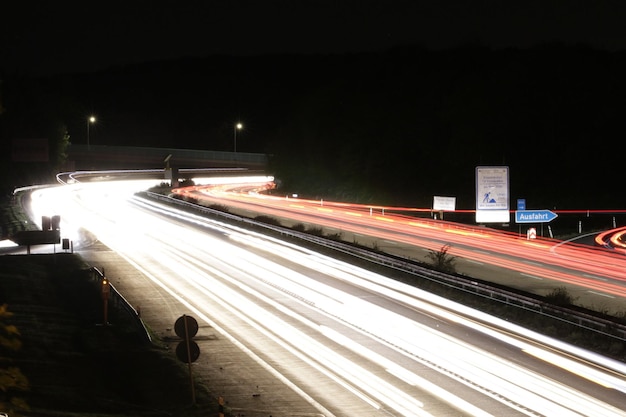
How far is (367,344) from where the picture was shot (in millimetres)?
21750

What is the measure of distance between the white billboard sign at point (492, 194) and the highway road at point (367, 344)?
370 inches

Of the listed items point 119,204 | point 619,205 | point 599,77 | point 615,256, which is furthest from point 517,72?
point 615,256

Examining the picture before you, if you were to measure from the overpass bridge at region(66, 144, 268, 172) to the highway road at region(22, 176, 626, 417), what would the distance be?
271ft

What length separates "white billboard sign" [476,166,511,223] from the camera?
149 feet

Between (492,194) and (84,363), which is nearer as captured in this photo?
(84,363)

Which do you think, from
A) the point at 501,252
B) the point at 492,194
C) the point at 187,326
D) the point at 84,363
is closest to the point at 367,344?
the point at 187,326

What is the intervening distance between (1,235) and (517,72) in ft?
185

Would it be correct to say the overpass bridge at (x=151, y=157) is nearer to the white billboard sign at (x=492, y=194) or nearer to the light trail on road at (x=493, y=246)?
the light trail on road at (x=493, y=246)

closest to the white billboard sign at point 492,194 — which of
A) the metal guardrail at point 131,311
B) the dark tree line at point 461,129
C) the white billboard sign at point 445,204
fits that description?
the white billboard sign at point 445,204

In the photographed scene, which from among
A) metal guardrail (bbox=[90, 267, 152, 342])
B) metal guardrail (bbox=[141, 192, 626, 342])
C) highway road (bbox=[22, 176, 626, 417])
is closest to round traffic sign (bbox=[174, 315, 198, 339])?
highway road (bbox=[22, 176, 626, 417])

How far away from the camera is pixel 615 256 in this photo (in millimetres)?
A: 38844

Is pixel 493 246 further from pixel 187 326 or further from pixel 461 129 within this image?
pixel 461 129

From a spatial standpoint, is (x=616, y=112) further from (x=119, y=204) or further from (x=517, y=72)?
(x=119, y=204)

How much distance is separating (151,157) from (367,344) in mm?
104588
